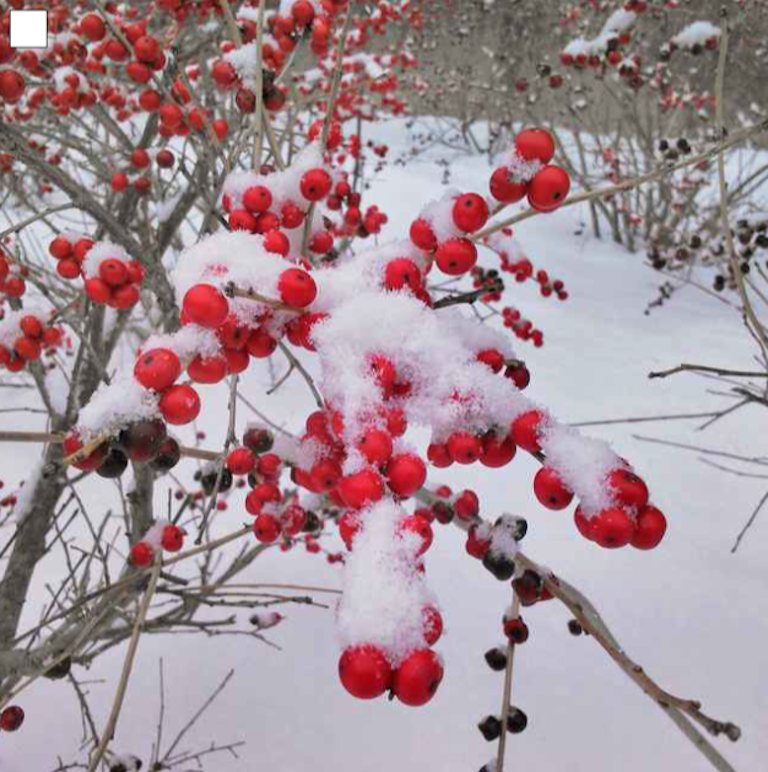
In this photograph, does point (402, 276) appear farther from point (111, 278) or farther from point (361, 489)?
point (111, 278)

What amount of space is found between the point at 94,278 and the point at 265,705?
1499 mm

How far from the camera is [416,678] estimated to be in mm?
396

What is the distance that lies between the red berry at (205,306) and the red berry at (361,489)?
185mm

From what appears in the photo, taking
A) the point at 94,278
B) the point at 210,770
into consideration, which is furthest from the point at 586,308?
the point at 94,278

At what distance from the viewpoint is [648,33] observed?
7375mm

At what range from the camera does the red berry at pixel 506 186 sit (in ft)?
2.10

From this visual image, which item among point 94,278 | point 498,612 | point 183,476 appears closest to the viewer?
point 94,278

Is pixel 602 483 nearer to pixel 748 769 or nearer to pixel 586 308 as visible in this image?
pixel 748 769

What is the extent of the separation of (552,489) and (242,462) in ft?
1.91

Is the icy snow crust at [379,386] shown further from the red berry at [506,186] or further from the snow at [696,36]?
the snow at [696,36]

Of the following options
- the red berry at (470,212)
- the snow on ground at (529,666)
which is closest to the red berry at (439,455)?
the red berry at (470,212)

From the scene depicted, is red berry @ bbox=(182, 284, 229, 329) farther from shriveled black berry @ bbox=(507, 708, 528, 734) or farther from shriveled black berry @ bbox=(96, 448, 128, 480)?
shriveled black berry @ bbox=(507, 708, 528, 734)

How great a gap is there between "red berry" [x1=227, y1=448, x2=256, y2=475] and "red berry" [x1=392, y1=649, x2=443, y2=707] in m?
0.65

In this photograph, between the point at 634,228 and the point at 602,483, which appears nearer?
the point at 602,483
